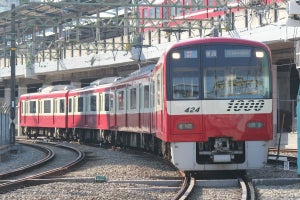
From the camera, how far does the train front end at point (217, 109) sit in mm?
12375

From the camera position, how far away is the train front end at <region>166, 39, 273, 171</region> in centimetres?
1238

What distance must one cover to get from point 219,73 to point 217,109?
2.43 ft

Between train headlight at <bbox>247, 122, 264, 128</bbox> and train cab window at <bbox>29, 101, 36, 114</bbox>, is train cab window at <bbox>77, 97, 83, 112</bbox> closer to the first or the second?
train cab window at <bbox>29, 101, 36, 114</bbox>

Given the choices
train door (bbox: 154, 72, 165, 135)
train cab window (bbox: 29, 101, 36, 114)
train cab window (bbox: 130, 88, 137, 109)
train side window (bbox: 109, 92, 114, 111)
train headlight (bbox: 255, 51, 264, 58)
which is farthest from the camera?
train cab window (bbox: 29, 101, 36, 114)

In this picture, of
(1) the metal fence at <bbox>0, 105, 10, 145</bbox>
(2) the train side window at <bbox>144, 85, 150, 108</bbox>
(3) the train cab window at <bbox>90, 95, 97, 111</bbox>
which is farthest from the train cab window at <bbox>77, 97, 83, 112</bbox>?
(2) the train side window at <bbox>144, 85, 150, 108</bbox>

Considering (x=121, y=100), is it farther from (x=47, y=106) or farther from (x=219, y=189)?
(x=47, y=106)

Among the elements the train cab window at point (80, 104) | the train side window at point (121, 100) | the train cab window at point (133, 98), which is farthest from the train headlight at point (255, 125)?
the train cab window at point (80, 104)

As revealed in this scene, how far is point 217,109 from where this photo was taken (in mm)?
12406

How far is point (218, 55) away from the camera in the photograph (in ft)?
41.5

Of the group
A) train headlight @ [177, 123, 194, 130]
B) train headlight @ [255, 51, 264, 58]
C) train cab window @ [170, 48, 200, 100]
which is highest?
train headlight @ [255, 51, 264, 58]

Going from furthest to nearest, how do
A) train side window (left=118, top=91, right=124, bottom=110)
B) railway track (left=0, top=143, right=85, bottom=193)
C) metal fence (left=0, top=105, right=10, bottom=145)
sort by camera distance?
metal fence (left=0, top=105, right=10, bottom=145), train side window (left=118, top=91, right=124, bottom=110), railway track (left=0, top=143, right=85, bottom=193)

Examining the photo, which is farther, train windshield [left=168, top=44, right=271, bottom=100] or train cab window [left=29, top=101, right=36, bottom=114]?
train cab window [left=29, top=101, right=36, bottom=114]

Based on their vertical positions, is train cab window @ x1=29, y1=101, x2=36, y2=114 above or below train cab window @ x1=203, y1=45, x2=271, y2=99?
below

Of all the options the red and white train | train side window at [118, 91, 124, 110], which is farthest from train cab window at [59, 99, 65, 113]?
the red and white train
